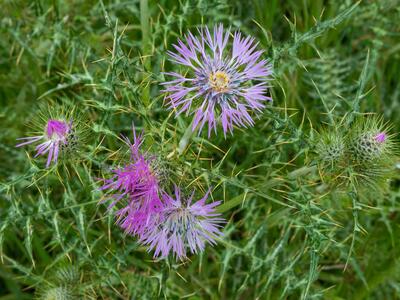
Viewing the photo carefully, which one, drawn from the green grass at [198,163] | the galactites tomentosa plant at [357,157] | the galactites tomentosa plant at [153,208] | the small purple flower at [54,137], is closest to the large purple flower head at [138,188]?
the galactites tomentosa plant at [153,208]

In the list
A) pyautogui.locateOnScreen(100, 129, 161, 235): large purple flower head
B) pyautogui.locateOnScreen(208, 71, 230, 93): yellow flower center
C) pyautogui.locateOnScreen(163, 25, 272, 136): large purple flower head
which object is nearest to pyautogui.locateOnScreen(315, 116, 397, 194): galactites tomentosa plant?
pyautogui.locateOnScreen(163, 25, 272, 136): large purple flower head

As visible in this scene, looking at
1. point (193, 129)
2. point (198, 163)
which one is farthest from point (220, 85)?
point (198, 163)

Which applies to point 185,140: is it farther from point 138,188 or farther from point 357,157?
point 357,157

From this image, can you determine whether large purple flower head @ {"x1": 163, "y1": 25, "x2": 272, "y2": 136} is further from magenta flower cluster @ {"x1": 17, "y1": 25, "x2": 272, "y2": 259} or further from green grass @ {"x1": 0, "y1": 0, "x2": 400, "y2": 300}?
green grass @ {"x1": 0, "y1": 0, "x2": 400, "y2": 300}

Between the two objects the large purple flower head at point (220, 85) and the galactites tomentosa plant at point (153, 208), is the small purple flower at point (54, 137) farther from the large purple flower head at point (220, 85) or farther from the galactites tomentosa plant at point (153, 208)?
the large purple flower head at point (220, 85)

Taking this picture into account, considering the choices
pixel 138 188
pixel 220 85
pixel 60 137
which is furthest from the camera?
pixel 60 137

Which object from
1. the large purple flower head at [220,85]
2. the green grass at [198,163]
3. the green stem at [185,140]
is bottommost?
the green grass at [198,163]
